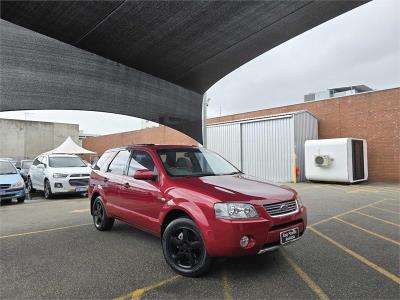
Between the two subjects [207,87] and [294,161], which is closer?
[207,87]

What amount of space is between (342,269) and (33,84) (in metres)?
4.65

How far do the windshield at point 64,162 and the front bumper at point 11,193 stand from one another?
1.83m

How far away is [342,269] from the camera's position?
13.3 ft

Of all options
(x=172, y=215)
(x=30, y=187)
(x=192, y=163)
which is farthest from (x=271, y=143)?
(x=172, y=215)

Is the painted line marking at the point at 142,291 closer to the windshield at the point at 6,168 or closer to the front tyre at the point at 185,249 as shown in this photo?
the front tyre at the point at 185,249

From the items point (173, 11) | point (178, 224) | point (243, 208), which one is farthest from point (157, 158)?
point (173, 11)

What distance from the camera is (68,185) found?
1182cm

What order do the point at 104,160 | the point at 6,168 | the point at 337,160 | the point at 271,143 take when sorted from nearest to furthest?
the point at 104,160
the point at 6,168
the point at 337,160
the point at 271,143

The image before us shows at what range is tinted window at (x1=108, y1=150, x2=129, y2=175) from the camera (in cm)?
562

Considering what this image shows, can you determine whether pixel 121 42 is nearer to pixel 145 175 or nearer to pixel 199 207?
pixel 145 175

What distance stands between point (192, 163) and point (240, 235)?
186cm

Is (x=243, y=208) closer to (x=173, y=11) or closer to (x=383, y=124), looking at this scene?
(x=173, y=11)

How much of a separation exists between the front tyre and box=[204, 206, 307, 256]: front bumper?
19 cm

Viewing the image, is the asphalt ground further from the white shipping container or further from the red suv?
the white shipping container
